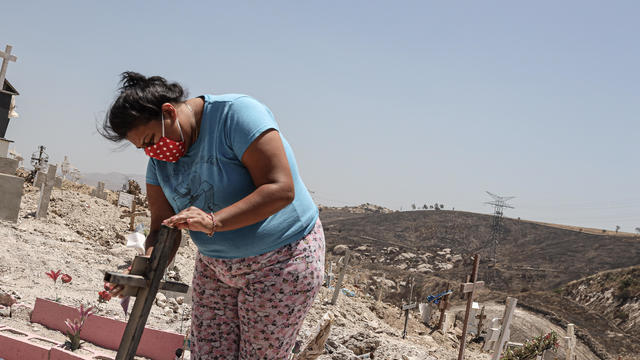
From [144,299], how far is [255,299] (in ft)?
1.15

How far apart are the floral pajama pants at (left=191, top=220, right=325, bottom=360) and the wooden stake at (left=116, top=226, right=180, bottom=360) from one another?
0.20 metres

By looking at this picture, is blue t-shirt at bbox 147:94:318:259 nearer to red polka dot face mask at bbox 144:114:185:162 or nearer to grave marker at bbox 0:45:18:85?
red polka dot face mask at bbox 144:114:185:162

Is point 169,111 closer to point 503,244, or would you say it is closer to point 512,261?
point 512,261

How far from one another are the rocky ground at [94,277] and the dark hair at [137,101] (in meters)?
3.02

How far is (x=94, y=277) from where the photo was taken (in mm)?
6633

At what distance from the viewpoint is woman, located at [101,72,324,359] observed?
153 centimetres

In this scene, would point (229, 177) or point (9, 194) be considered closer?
point (229, 177)

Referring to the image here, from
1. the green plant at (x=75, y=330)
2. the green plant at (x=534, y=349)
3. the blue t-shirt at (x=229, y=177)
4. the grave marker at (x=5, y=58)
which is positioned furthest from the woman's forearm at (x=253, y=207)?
the grave marker at (x=5, y=58)

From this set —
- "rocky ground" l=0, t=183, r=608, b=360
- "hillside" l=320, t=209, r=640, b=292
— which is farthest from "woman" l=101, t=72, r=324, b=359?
"hillside" l=320, t=209, r=640, b=292

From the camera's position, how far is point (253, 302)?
1.68m

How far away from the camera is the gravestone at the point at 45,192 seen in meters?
9.22

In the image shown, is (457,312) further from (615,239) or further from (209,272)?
(615,239)

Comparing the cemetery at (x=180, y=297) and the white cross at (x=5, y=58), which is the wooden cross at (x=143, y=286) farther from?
the white cross at (x=5, y=58)

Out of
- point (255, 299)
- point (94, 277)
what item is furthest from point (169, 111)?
point (94, 277)
